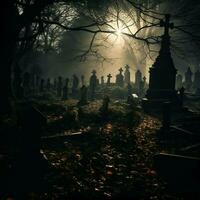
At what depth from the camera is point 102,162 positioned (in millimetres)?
6914

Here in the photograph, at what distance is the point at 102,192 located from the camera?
17.5 feet

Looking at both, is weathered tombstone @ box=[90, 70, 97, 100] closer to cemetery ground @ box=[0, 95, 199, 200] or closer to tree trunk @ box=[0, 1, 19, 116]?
tree trunk @ box=[0, 1, 19, 116]

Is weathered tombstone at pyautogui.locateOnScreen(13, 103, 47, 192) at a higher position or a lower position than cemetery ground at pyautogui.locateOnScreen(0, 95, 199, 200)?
higher

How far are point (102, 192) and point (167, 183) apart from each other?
1.35 meters

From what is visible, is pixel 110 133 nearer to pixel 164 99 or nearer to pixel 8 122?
pixel 8 122

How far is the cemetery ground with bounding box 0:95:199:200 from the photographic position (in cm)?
534

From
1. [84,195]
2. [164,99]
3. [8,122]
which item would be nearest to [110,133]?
[8,122]

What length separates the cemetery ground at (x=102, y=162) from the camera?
5344mm

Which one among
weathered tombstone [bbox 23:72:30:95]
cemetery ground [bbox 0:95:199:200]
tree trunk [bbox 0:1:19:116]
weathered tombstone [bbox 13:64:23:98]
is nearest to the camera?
cemetery ground [bbox 0:95:199:200]

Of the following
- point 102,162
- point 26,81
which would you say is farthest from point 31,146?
point 26,81

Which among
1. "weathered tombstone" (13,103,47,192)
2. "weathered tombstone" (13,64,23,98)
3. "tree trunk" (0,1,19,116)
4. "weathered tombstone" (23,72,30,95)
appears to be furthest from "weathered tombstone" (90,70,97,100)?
"weathered tombstone" (13,103,47,192)

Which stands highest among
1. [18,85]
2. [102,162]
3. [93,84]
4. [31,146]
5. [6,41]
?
[6,41]

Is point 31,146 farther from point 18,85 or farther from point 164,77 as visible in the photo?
point 18,85

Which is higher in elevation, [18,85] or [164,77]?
[164,77]
